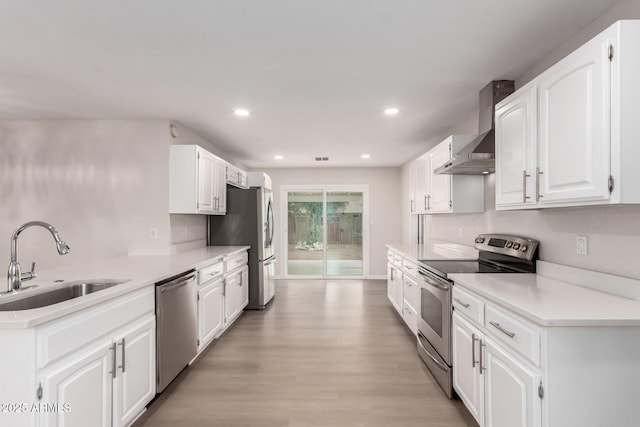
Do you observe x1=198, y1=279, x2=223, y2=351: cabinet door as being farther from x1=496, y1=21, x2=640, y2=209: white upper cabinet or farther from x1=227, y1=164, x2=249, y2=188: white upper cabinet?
x1=496, y1=21, x2=640, y2=209: white upper cabinet

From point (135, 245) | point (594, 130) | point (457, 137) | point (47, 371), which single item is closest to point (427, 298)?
point (457, 137)

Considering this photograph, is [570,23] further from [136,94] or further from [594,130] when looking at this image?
[136,94]

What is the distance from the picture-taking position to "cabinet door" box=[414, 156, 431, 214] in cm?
416

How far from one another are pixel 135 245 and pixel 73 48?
82.8 inches

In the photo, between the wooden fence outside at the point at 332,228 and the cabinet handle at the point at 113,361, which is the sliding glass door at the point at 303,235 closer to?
the wooden fence outside at the point at 332,228

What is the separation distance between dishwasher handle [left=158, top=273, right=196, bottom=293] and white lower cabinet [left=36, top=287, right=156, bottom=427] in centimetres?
11

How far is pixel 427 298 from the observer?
2936 mm

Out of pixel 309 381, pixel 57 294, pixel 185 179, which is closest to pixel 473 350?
pixel 309 381

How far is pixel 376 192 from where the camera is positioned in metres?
7.18

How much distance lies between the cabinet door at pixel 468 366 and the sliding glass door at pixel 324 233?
4.87 m

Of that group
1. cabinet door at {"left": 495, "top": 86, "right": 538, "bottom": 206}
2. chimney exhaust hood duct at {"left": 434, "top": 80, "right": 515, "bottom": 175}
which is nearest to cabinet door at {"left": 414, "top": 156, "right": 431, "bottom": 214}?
chimney exhaust hood duct at {"left": 434, "top": 80, "right": 515, "bottom": 175}

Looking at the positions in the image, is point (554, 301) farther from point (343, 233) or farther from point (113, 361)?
point (343, 233)

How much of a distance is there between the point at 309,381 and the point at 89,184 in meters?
3.10

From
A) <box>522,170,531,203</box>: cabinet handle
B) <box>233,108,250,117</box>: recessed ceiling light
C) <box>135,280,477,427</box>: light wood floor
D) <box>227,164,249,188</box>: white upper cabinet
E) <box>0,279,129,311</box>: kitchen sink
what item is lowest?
<box>135,280,477,427</box>: light wood floor
